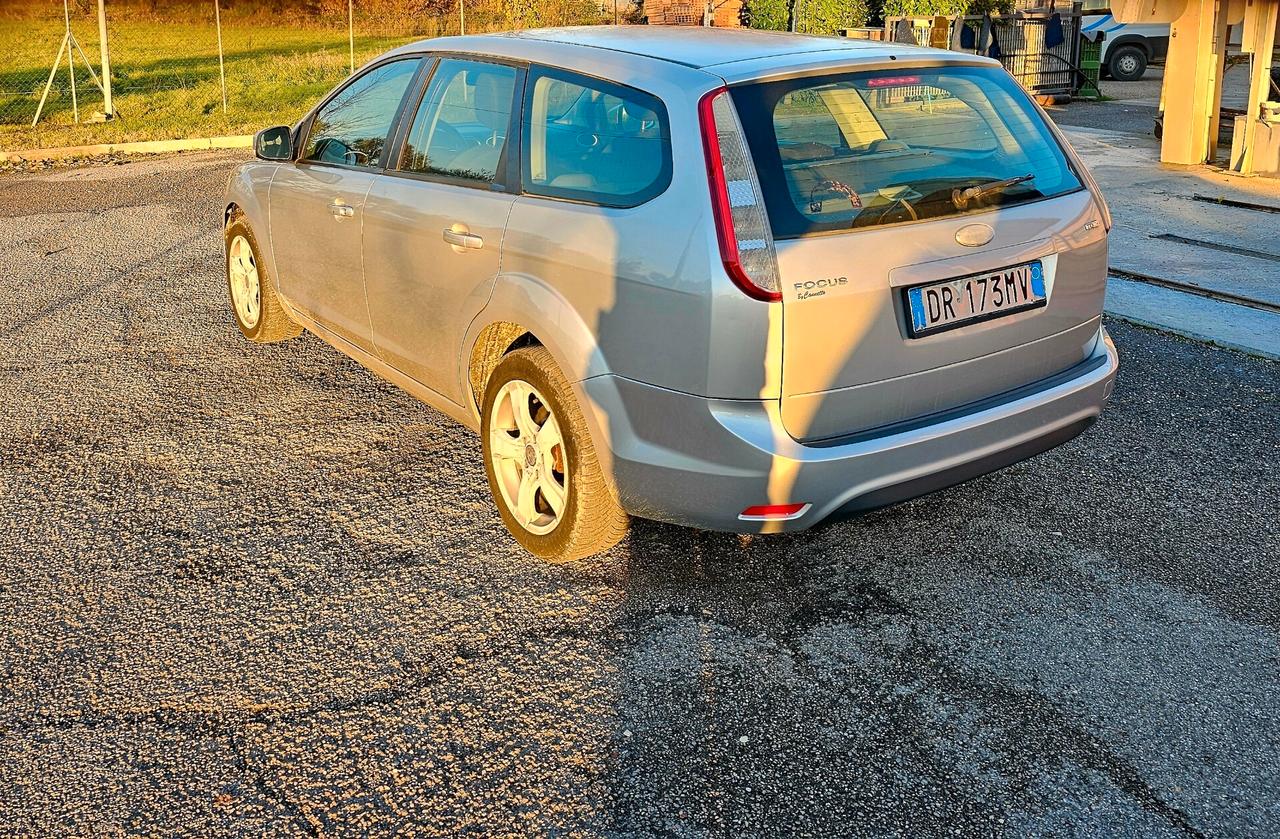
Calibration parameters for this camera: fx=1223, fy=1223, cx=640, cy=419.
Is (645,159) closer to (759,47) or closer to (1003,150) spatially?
(759,47)

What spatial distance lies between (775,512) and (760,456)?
20 centimetres

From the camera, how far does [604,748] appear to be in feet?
10.6

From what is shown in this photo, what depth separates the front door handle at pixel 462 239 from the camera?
434 centimetres

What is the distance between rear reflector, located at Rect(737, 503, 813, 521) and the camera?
3.61 m

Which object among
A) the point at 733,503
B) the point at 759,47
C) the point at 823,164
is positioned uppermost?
the point at 759,47

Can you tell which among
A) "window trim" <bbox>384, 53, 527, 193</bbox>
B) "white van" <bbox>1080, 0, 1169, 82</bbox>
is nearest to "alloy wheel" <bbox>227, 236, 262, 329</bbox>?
"window trim" <bbox>384, 53, 527, 193</bbox>

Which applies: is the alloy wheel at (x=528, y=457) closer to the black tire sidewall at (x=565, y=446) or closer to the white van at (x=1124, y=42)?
the black tire sidewall at (x=565, y=446)

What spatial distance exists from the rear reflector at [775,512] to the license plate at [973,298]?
0.63 meters

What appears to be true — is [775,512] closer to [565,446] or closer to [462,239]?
[565,446]

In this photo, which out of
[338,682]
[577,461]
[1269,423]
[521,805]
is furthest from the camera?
[1269,423]

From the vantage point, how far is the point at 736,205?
11.5ft

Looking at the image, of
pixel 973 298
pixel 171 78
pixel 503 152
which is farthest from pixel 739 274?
pixel 171 78

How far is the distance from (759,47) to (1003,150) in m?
0.90

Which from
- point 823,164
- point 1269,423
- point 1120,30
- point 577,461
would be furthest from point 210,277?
point 1120,30
